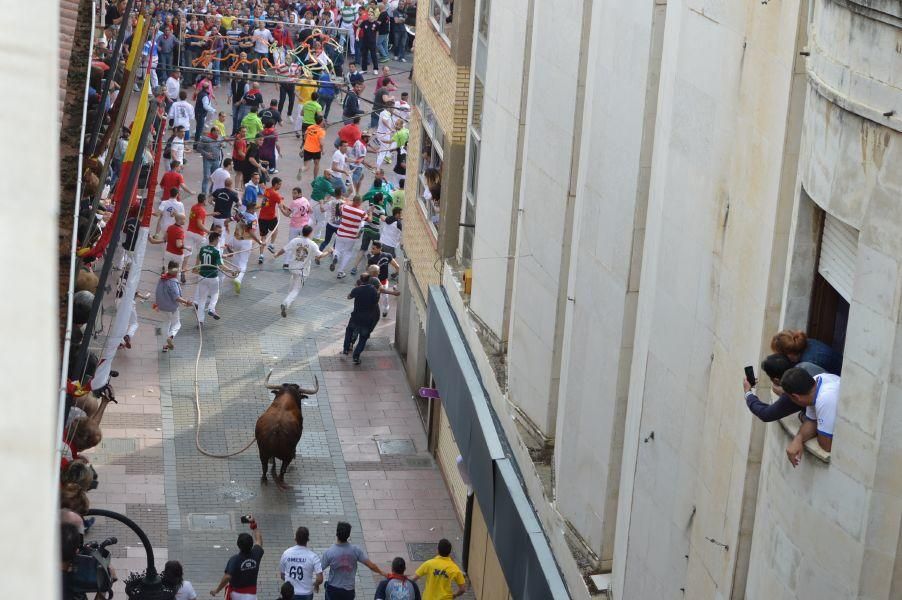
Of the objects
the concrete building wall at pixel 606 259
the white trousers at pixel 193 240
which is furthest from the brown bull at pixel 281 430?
the white trousers at pixel 193 240

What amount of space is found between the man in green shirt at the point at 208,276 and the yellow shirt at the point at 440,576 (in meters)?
10.4

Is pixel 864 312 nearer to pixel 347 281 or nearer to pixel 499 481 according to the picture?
pixel 499 481

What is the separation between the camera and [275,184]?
29.2m

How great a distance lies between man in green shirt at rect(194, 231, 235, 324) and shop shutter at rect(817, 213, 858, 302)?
1775 cm

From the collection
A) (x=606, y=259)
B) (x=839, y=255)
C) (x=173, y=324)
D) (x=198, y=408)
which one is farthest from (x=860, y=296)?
(x=173, y=324)

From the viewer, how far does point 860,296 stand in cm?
793

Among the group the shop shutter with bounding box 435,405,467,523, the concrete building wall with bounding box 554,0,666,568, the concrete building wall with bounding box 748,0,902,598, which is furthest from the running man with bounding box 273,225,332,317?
the concrete building wall with bounding box 748,0,902,598

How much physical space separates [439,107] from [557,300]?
754 centimetres

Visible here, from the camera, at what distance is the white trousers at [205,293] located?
25.8 metres

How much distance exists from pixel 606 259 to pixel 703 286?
261cm

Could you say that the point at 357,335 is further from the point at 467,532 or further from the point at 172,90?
the point at 172,90

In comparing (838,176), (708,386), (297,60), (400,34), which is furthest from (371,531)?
(400,34)

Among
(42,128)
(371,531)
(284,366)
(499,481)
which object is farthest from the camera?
(284,366)

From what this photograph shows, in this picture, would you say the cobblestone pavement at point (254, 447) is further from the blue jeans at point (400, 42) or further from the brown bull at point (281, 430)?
the blue jeans at point (400, 42)
